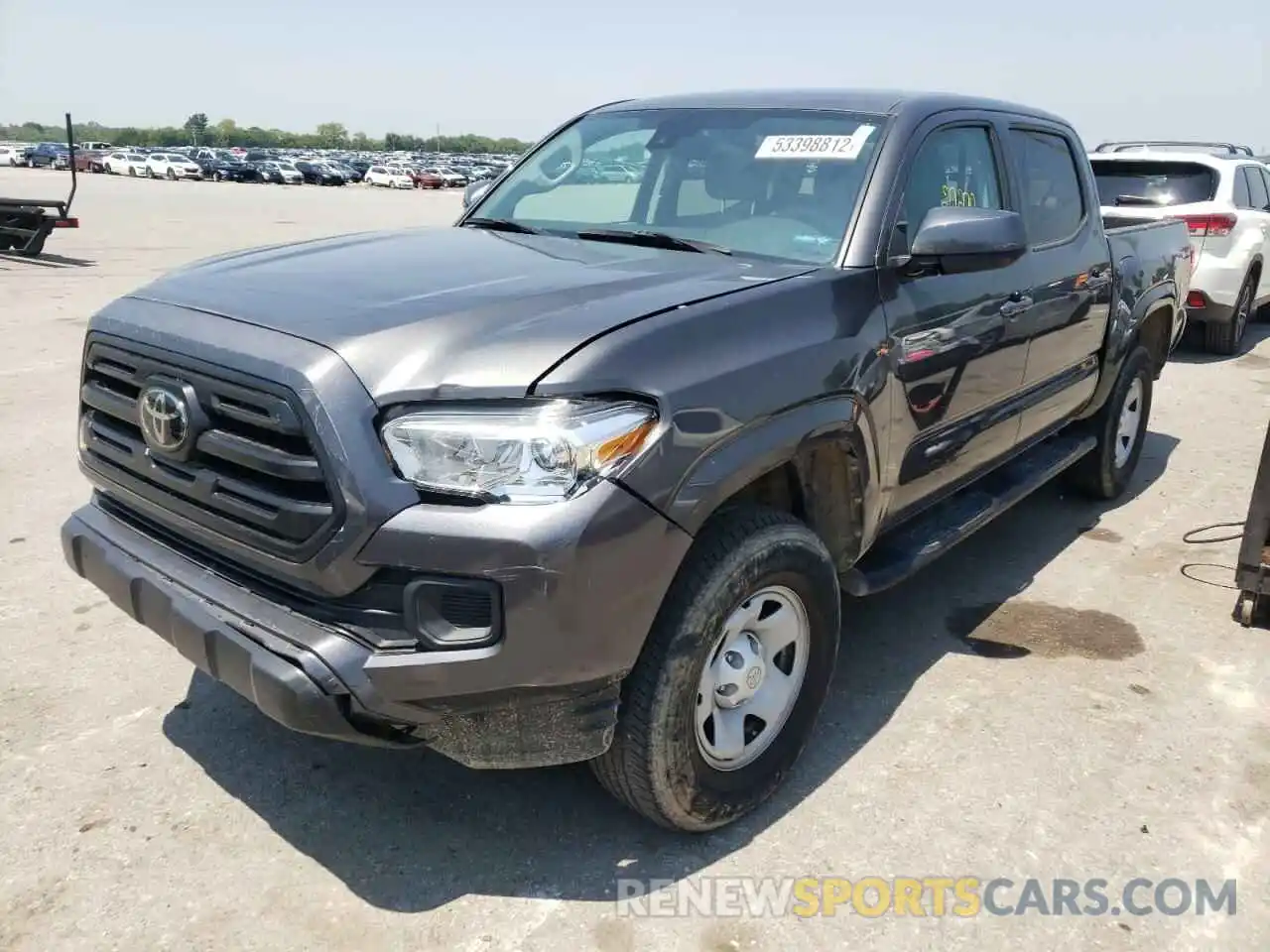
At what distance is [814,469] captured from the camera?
3021 mm

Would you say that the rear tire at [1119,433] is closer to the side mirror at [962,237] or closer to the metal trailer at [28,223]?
the side mirror at [962,237]

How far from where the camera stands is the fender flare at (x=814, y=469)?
2412 mm

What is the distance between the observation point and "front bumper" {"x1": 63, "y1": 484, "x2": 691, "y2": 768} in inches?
84.8

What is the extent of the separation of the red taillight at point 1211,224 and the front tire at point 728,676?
26.9 ft

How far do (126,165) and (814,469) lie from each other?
64.6 m

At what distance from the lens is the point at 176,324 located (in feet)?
8.52

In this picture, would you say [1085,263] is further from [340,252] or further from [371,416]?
[371,416]

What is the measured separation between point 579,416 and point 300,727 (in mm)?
893

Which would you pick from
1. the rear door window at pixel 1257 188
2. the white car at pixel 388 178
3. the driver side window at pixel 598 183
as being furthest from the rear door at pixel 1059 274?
the white car at pixel 388 178

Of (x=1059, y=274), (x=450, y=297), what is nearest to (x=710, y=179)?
(x=450, y=297)

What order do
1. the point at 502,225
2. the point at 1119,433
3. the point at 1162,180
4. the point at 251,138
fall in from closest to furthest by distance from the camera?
the point at 502,225 < the point at 1119,433 < the point at 1162,180 < the point at 251,138

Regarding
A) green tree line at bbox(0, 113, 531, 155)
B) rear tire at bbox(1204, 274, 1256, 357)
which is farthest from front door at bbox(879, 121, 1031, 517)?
green tree line at bbox(0, 113, 531, 155)

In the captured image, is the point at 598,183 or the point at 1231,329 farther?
the point at 1231,329

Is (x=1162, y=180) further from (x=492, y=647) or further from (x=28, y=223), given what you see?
(x=28, y=223)
